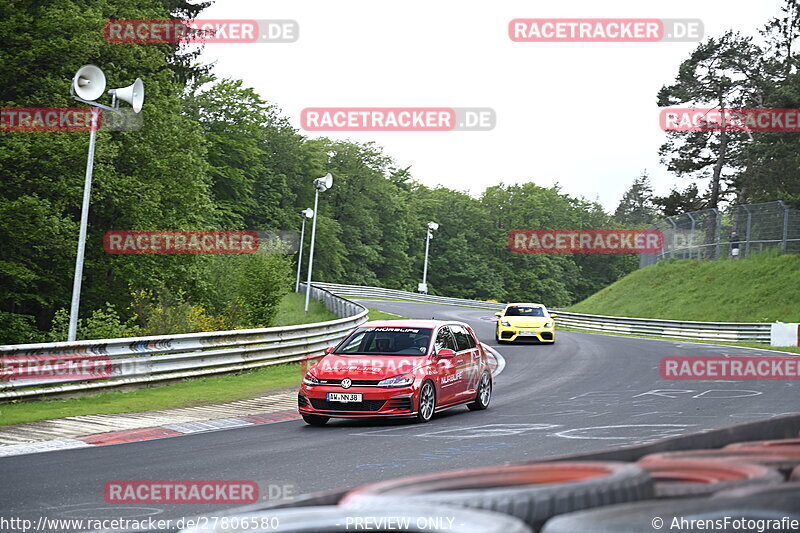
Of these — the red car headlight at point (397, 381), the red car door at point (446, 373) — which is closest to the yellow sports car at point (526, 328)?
the red car door at point (446, 373)

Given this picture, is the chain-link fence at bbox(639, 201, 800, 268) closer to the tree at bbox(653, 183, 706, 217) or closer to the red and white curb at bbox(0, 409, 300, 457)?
the tree at bbox(653, 183, 706, 217)

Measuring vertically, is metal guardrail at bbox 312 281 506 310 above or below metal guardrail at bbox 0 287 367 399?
above

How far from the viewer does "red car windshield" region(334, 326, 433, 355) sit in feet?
46.1

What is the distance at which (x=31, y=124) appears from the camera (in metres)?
30.3

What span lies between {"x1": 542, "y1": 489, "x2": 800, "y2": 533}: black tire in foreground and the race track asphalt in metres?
5.43

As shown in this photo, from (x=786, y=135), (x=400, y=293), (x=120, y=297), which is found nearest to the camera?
(x=120, y=297)

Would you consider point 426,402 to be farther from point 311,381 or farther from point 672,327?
point 672,327

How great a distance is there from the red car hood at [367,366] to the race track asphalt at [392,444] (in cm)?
79

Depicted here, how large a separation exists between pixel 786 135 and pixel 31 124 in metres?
41.3

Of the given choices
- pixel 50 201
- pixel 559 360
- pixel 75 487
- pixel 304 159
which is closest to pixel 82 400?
pixel 75 487

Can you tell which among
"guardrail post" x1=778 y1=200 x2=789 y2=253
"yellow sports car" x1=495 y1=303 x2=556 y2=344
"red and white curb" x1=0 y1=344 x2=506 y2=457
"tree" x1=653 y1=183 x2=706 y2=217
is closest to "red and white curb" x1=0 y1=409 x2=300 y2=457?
"red and white curb" x1=0 y1=344 x2=506 y2=457

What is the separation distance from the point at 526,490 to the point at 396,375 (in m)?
11.0

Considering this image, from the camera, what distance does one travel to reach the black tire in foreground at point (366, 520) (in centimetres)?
197

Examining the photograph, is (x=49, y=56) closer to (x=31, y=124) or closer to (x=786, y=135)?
(x=31, y=124)
